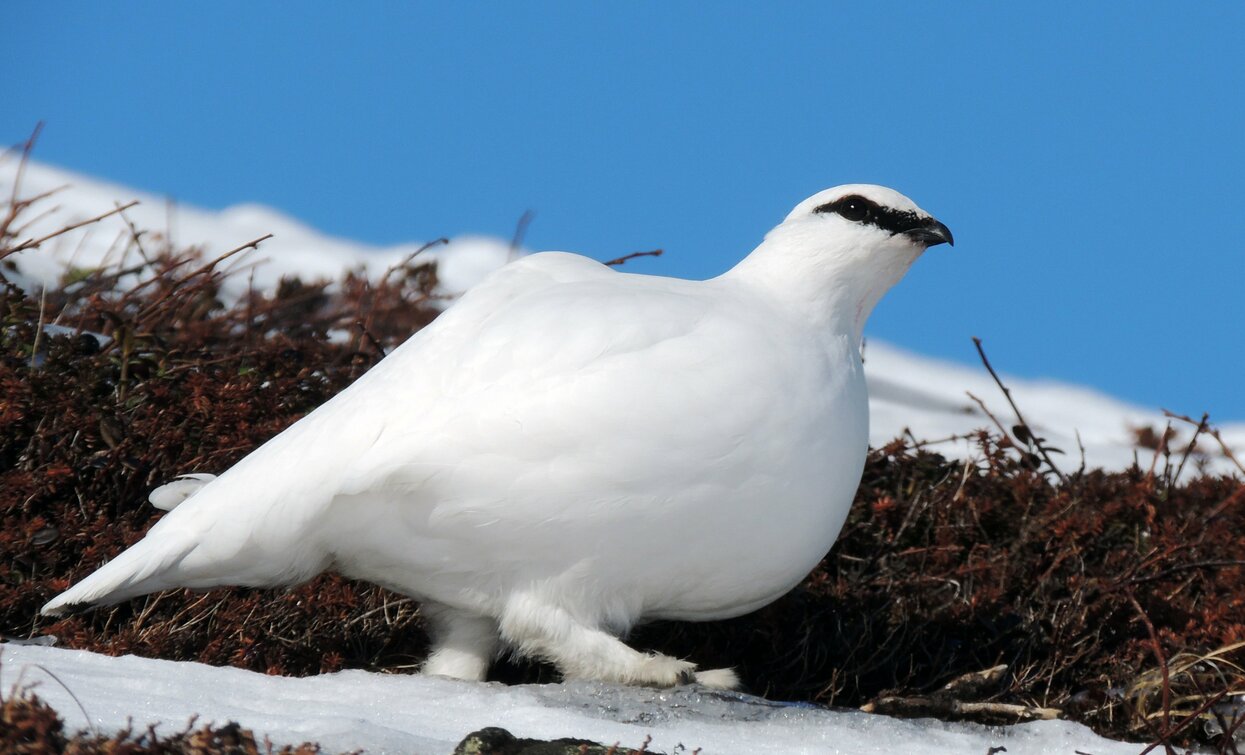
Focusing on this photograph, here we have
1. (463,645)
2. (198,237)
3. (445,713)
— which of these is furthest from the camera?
(198,237)

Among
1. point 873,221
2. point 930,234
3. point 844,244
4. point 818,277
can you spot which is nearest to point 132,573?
point 818,277

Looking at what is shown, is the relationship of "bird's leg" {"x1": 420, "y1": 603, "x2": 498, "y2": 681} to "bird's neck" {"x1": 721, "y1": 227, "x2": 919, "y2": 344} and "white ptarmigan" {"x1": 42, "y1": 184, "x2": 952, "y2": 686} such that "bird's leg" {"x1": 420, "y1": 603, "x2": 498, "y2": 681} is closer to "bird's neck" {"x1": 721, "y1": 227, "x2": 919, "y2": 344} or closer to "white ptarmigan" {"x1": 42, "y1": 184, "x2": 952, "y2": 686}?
"white ptarmigan" {"x1": 42, "y1": 184, "x2": 952, "y2": 686}

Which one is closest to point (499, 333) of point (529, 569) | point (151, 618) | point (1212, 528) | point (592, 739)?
point (529, 569)

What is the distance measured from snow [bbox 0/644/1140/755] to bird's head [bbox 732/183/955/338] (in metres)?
1.15

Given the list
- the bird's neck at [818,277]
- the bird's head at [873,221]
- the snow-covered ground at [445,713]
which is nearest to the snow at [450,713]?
the snow-covered ground at [445,713]

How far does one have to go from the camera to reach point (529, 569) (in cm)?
346

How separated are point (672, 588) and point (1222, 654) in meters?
2.10

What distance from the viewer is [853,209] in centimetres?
392

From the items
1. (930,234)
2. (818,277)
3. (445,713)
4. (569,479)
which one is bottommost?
(445,713)

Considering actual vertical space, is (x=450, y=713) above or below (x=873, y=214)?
below

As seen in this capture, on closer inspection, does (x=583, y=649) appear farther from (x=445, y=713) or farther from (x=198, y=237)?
(x=198, y=237)

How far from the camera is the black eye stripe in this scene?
391 cm

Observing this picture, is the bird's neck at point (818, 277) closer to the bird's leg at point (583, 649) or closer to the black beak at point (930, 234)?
the black beak at point (930, 234)

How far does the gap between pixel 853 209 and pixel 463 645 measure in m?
1.67
